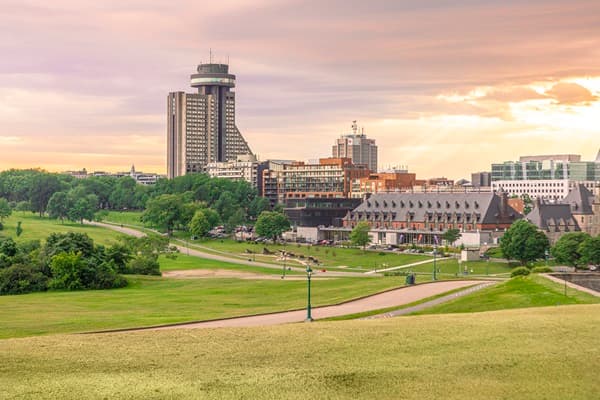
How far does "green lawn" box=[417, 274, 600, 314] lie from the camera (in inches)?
2375

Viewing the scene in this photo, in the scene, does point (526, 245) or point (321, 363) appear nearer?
point (321, 363)

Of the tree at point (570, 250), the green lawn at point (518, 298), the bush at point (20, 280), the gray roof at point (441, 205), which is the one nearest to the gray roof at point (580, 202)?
the gray roof at point (441, 205)

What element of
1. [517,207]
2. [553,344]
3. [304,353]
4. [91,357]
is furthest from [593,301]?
[517,207]

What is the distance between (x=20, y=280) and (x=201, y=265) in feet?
157

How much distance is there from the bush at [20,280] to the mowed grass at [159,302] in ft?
13.6

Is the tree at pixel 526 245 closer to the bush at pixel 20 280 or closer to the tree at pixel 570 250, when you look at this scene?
the tree at pixel 570 250

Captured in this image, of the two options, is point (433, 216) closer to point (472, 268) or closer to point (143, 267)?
point (472, 268)

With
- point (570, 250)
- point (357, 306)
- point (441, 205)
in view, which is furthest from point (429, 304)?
point (441, 205)

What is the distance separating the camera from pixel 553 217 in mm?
153500

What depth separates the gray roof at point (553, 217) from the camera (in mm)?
151375

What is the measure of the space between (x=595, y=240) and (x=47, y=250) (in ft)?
242

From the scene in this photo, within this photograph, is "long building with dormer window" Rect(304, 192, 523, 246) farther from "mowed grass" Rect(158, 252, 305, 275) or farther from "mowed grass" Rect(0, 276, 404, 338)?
"mowed grass" Rect(0, 276, 404, 338)

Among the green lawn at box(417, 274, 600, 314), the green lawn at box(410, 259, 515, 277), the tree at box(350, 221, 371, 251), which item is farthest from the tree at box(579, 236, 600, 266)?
the green lawn at box(417, 274, 600, 314)

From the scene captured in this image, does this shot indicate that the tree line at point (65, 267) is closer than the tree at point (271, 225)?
Yes
